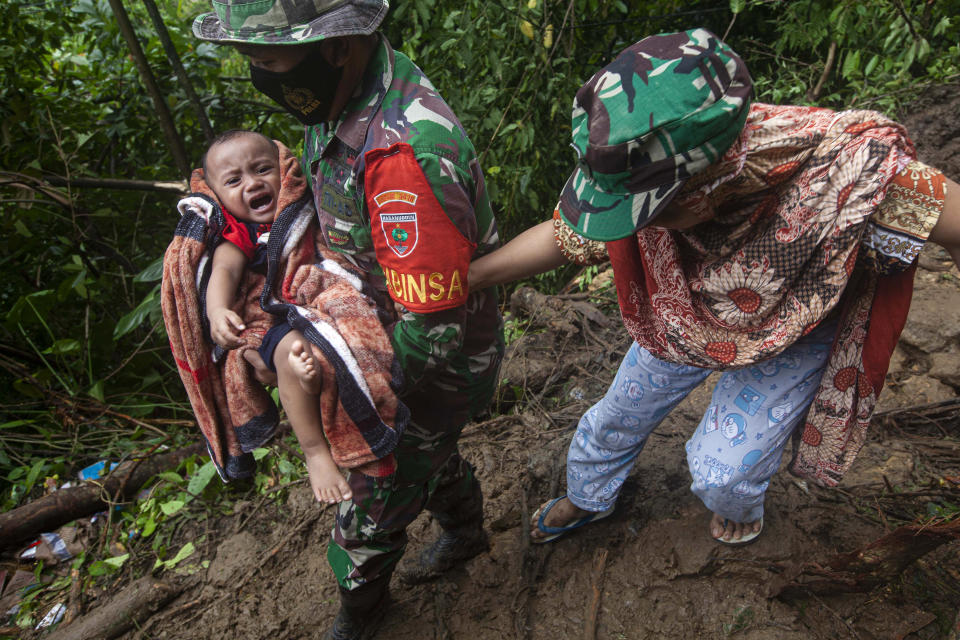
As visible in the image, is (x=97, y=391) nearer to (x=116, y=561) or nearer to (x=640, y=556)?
(x=116, y=561)

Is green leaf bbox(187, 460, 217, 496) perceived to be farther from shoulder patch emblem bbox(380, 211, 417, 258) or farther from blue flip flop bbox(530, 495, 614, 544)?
shoulder patch emblem bbox(380, 211, 417, 258)

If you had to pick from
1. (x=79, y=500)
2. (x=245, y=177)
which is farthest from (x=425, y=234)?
(x=79, y=500)

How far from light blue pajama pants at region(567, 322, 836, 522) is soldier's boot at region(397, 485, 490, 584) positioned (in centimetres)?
55

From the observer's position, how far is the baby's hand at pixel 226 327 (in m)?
1.57

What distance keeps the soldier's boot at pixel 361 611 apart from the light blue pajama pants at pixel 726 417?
91cm

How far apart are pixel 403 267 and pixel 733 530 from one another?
1668mm

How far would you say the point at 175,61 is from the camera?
302cm

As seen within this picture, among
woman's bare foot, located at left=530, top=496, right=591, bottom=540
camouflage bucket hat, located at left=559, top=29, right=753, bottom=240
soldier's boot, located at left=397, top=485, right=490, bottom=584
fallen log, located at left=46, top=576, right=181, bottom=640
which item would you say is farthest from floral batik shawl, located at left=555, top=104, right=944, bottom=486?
fallen log, located at left=46, top=576, right=181, bottom=640

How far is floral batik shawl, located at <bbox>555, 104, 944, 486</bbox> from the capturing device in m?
1.25

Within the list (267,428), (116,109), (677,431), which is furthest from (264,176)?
(116,109)

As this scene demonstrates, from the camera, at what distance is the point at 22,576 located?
2.75m

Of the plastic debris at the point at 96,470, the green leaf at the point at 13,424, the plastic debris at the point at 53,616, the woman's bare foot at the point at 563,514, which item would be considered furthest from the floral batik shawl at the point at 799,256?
the green leaf at the point at 13,424

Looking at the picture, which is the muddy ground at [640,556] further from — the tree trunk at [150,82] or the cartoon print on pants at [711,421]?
the tree trunk at [150,82]

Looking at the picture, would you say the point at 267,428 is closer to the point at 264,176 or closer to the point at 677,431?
the point at 264,176
